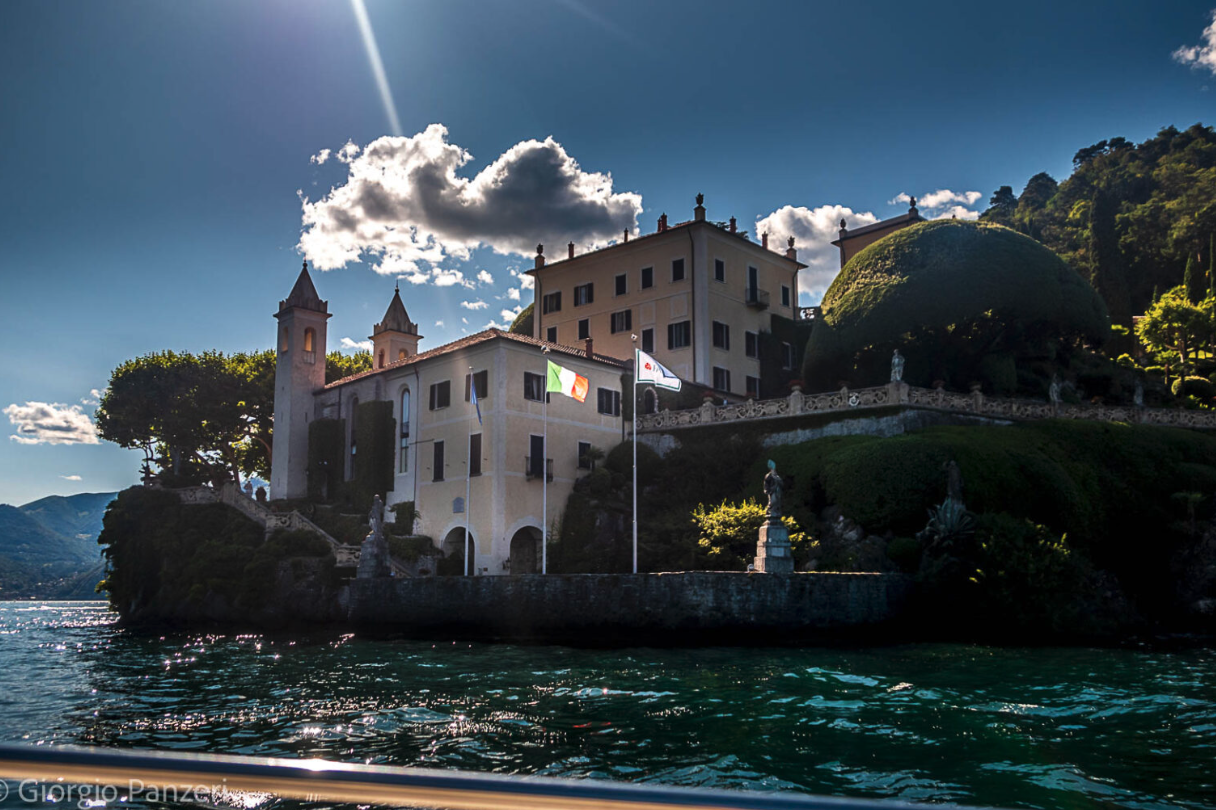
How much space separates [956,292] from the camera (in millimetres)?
40312

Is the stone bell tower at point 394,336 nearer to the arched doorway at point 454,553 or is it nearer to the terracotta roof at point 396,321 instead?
the terracotta roof at point 396,321

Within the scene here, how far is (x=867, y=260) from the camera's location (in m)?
44.8

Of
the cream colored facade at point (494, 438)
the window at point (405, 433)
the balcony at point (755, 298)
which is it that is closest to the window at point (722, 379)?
the balcony at point (755, 298)

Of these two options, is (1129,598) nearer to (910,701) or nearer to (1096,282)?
(910,701)

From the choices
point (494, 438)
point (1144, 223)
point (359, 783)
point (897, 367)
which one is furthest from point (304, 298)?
point (1144, 223)

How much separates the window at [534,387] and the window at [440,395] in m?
3.86

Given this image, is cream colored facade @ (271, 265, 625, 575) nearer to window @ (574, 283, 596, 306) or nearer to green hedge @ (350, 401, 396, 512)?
green hedge @ (350, 401, 396, 512)

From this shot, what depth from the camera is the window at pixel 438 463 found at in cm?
4091

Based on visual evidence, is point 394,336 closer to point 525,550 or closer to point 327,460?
point 327,460

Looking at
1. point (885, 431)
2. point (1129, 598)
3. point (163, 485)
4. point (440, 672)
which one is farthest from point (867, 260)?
point (163, 485)

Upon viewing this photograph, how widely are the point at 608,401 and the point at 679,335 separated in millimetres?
8355

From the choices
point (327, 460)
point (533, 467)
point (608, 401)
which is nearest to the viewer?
point (533, 467)

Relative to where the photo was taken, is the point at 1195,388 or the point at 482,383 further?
the point at 1195,388

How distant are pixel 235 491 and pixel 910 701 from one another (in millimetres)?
38625
